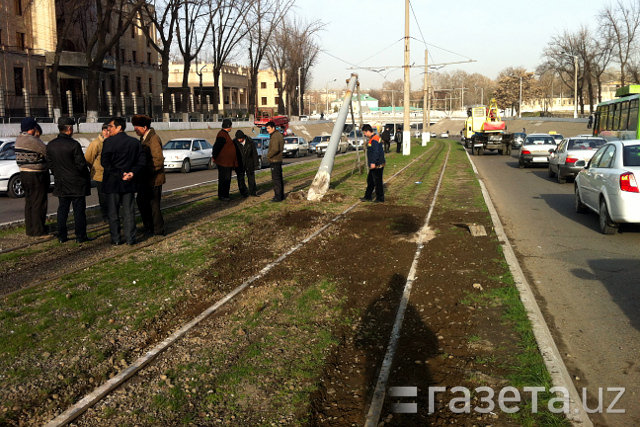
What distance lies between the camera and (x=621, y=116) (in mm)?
A: 24594

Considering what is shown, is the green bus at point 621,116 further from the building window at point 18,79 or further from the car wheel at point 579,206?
the building window at point 18,79

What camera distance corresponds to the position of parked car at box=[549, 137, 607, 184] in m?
19.3

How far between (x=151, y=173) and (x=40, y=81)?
4751cm

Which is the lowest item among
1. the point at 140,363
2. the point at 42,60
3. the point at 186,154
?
the point at 140,363

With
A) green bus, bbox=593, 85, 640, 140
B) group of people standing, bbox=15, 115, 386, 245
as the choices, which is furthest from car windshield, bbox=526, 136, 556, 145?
group of people standing, bbox=15, 115, 386, 245

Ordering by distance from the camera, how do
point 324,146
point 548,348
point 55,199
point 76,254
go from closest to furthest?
point 548,348 → point 76,254 → point 55,199 → point 324,146

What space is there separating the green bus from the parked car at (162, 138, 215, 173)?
16449mm

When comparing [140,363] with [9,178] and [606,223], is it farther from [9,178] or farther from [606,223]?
[9,178]

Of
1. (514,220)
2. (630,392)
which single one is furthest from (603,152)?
(630,392)

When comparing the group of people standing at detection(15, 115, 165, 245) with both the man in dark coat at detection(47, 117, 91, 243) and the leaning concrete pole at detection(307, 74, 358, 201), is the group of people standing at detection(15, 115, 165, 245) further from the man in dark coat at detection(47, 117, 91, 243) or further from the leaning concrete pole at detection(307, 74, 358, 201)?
the leaning concrete pole at detection(307, 74, 358, 201)

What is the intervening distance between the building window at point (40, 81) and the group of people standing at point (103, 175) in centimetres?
4595

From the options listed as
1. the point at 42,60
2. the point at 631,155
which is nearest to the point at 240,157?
the point at 631,155

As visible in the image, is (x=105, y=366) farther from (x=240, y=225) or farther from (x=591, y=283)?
(x=240, y=225)

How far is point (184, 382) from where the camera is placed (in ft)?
14.7
